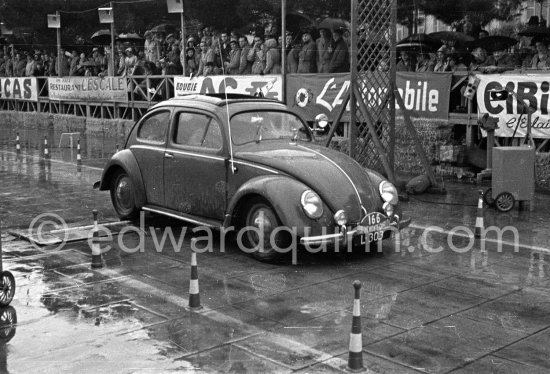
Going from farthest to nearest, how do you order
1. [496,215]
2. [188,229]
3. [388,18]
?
[388,18] < [496,215] < [188,229]

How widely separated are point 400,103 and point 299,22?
833 cm

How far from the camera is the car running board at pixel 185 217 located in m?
9.62

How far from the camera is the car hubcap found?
11.1 metres

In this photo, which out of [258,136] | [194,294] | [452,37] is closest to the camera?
[194,294]

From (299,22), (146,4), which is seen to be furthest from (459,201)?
(146,4)

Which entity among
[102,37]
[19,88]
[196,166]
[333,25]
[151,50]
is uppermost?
[102,37]

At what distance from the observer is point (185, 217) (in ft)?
32.9

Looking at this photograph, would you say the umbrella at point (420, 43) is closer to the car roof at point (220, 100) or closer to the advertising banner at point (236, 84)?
the advertising banner at point (236, 84)

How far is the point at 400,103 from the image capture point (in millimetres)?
13664

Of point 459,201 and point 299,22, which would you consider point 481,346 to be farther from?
point 299,22

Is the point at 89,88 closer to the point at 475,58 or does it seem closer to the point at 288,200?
the point at 475,58

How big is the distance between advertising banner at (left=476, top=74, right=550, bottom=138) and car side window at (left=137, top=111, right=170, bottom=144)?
6.51 meters

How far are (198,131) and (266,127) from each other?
0.92 meters

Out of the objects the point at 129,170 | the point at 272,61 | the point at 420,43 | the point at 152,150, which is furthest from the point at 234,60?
the point at 152,150
